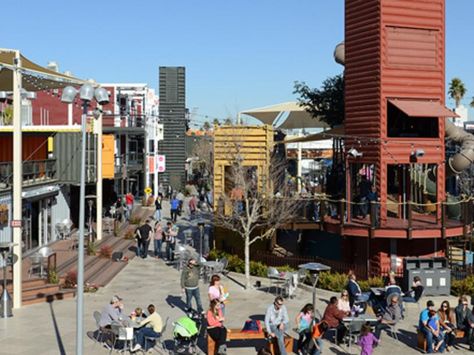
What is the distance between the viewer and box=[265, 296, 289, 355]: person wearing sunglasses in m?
15.2

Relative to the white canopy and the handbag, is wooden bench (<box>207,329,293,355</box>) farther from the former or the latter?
the white canopy

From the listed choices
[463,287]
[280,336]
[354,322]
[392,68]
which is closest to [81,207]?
[280,336]

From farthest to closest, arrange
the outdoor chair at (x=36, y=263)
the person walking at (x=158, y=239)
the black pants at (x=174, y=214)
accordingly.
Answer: the black pants at (x=174, y=214)
the person walking at (x=158, y=239)
the outdoor chair at (x=36, y=263)

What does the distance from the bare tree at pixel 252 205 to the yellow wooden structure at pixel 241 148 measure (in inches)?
8.2

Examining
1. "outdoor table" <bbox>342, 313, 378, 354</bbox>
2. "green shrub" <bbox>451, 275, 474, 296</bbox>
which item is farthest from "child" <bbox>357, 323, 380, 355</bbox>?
"green shrub" <bbox>451, 275, 474, 296</bbox>

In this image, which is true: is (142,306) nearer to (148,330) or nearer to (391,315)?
(148,330)

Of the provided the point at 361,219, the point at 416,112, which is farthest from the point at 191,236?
the point at 416,112

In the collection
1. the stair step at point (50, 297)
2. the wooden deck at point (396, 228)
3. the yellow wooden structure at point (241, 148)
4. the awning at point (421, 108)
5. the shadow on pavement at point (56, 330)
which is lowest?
the shadow on pavement at point (56, 330)

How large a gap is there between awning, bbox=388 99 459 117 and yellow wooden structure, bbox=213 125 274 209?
791 centimetres

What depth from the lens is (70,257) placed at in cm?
2730

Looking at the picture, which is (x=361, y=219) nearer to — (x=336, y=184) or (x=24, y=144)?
(x=336, y=184)

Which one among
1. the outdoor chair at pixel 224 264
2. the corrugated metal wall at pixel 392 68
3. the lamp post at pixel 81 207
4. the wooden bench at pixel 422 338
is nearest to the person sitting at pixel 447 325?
the wooden bench at pixel 422 338

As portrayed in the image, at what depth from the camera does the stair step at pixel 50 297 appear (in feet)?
66.9

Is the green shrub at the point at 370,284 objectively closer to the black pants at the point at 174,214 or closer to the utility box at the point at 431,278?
the utility box at the point at 431,278
